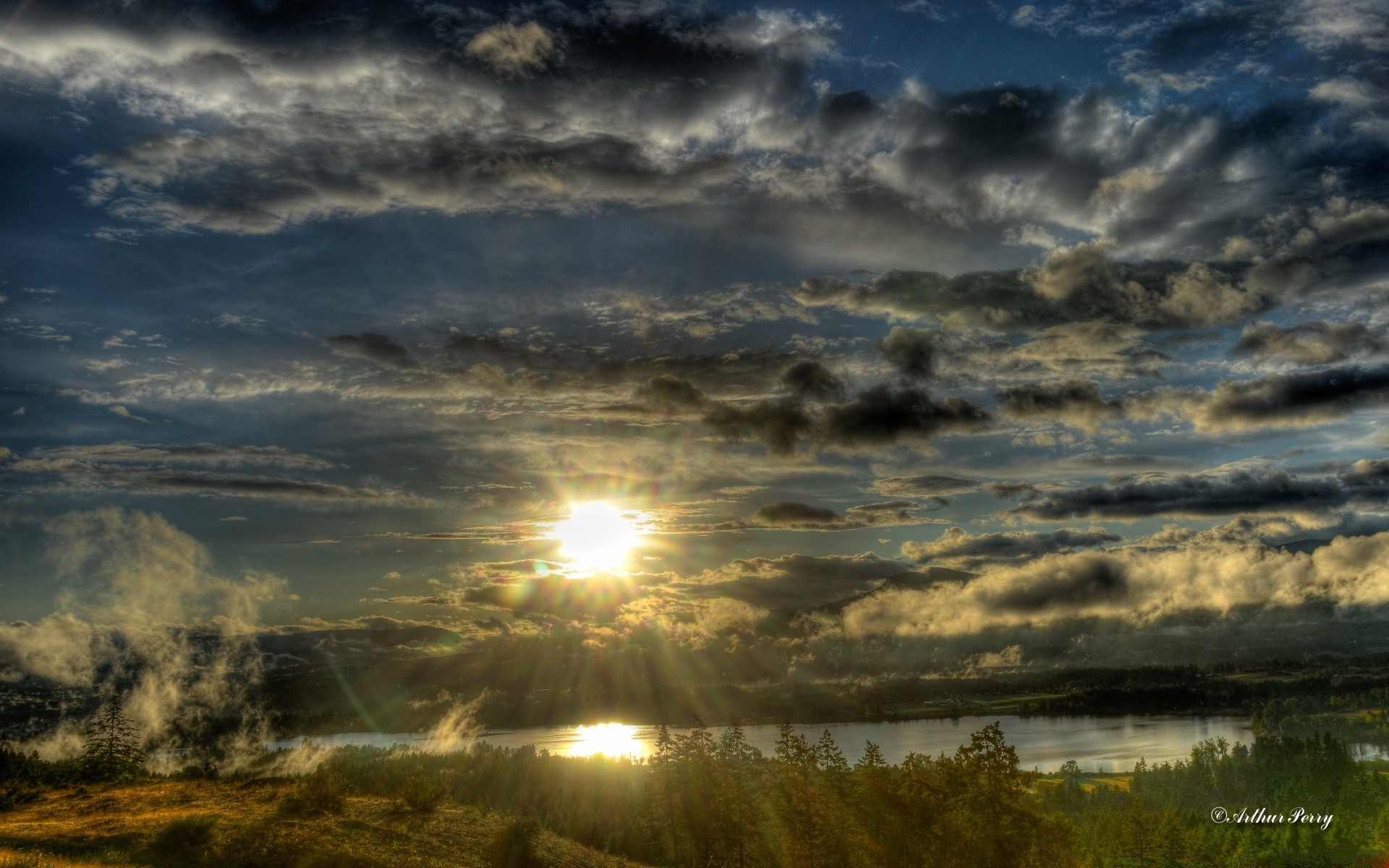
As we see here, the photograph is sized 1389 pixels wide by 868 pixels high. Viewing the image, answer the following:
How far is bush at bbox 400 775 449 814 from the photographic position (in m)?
47.7

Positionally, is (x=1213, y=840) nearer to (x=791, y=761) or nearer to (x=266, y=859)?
(x=791, y=761)

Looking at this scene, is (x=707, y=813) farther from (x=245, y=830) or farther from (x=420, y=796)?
(x=245, y=830)

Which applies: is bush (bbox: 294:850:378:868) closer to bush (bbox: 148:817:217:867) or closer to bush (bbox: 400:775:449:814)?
bush (bbox: 148:817:217:867)

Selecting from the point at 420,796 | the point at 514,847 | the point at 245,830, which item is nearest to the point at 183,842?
the point at 245,830

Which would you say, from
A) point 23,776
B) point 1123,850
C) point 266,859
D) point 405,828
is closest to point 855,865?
point 405,828

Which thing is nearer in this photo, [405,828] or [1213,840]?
[405,828]

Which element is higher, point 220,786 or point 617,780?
point 220,786

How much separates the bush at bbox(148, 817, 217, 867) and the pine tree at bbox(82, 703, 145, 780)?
23.3m

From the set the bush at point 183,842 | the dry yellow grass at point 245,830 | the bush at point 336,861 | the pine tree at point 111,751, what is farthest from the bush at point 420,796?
the pine tree at point 111,751

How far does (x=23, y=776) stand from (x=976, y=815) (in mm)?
52285

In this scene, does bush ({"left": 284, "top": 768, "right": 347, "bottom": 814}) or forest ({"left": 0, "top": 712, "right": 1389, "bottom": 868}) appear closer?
forest ({"left": 0, "top": 712, "right": 1389, "bottom": 868})

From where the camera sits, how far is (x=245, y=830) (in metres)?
35.6

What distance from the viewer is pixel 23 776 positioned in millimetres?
46500

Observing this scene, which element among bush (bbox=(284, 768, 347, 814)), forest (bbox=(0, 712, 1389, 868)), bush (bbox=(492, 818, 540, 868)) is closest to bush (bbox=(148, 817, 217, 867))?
forest (bbox=(0, 712, 1389, 868))
